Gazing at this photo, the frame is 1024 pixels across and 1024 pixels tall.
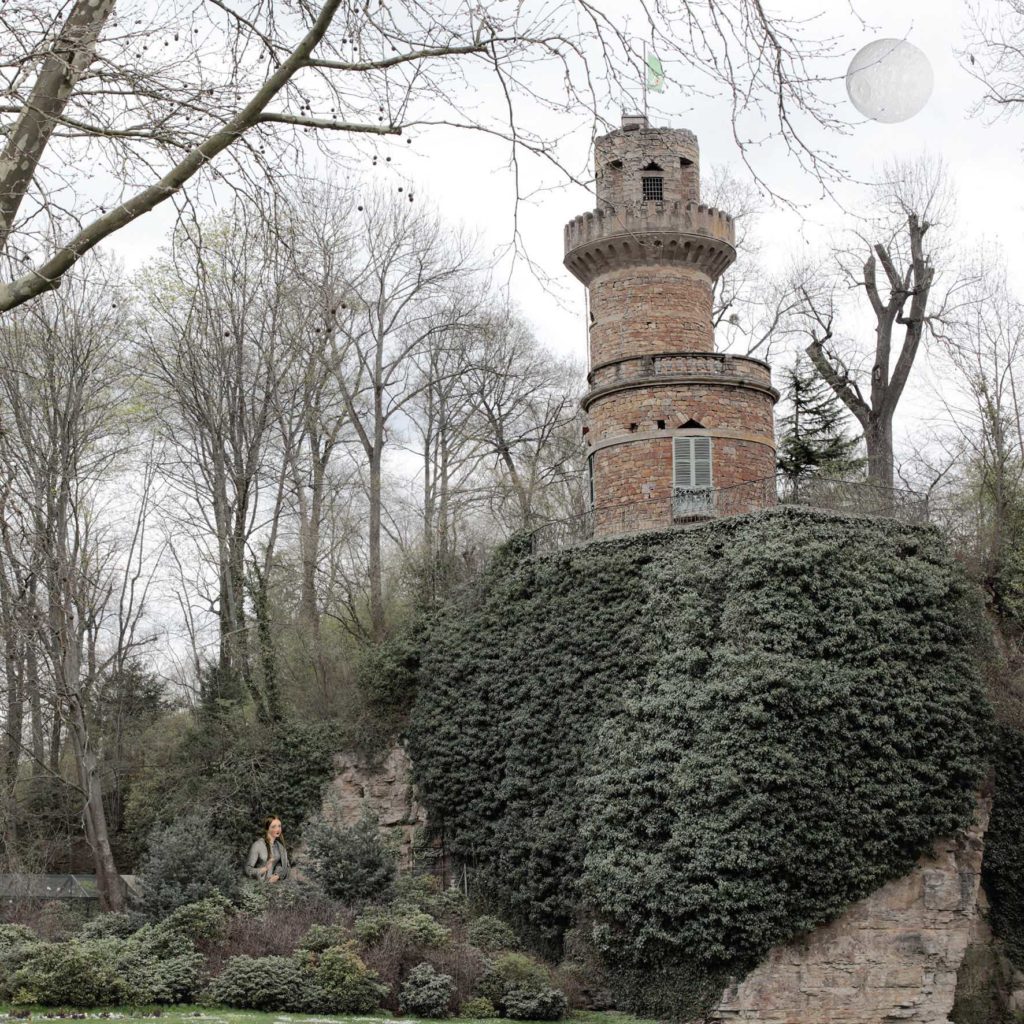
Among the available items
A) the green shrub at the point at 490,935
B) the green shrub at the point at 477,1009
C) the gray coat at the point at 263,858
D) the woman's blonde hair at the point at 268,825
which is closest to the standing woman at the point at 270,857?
the gray coat at the point at 263,858

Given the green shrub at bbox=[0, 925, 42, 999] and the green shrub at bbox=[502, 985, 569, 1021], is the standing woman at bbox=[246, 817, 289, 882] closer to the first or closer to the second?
the green shrub at bbox=[0, 925, 42, 999]

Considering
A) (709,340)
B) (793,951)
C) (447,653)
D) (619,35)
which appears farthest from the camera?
(709,340)

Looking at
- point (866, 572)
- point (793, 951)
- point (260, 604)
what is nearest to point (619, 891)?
point (793, 951)

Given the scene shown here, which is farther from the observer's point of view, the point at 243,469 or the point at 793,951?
the point at 243,469

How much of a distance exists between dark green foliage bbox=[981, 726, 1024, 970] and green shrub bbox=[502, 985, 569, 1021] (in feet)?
23.4

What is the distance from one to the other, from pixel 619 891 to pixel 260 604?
31.5ft

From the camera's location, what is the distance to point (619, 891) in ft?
59.3

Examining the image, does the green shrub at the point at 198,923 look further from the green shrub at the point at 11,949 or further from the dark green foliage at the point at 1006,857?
the dark green foliage at the point at 1006,857

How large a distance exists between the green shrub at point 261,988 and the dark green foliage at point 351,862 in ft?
12.3

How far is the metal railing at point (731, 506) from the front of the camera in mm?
21234

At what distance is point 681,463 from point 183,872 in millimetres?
10558

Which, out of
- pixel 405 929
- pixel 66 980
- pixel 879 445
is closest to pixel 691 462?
pixel 879 445

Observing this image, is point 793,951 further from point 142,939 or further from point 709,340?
point 709,340

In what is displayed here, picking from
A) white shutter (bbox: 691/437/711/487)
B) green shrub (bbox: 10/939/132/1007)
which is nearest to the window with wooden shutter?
white shutter (bbox: 691/437/711/487)
